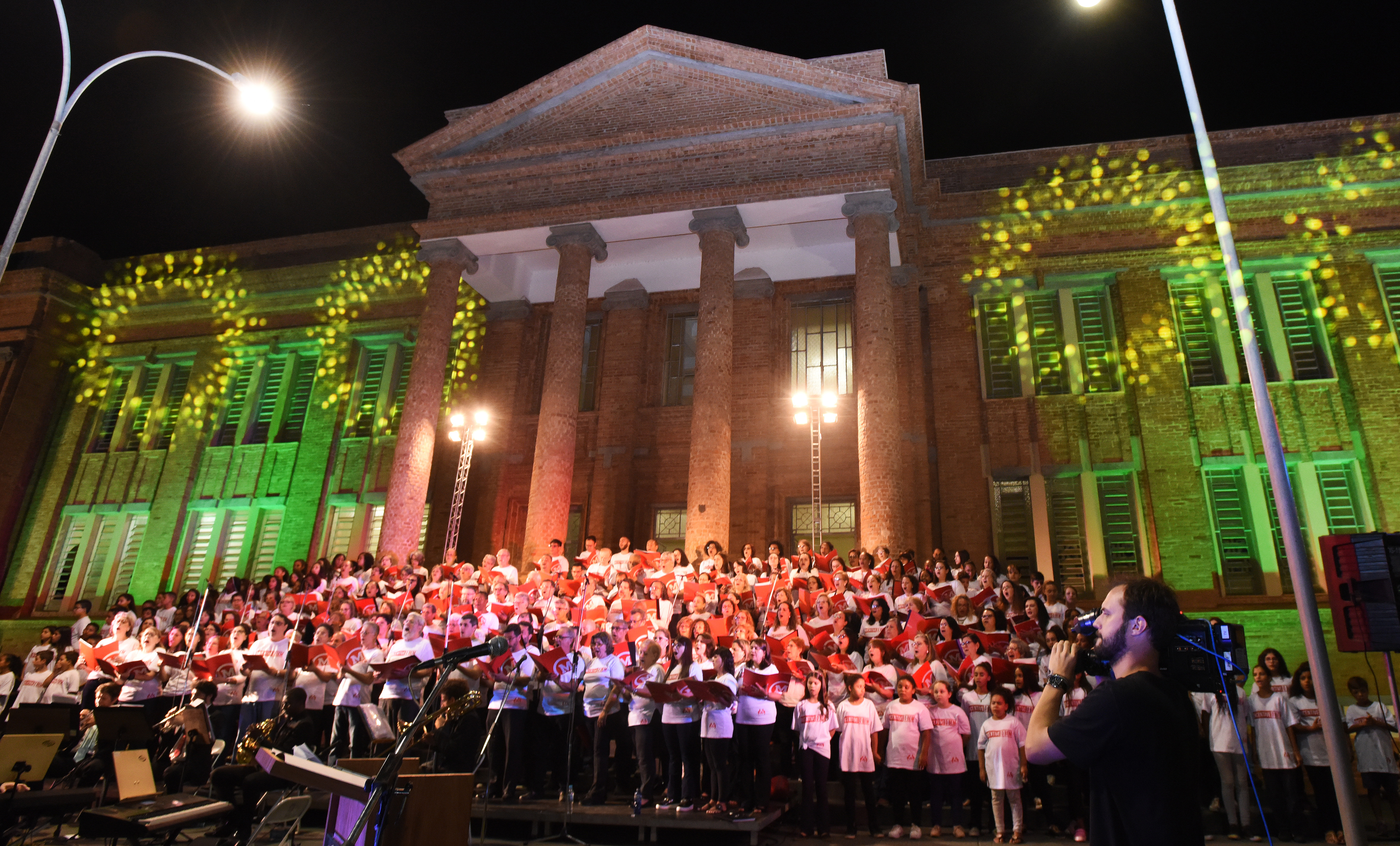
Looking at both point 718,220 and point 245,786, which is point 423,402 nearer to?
point 718,220

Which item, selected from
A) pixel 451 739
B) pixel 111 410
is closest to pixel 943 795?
pixel 451 739

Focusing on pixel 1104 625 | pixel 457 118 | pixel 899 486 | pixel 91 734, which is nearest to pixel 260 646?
pixel 91 734

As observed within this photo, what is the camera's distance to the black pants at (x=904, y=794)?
8672 mm

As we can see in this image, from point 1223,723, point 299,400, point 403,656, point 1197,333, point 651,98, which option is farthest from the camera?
point 299,400

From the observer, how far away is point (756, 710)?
880 centimetres

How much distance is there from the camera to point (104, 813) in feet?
23.3

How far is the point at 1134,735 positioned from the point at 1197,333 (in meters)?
17.7

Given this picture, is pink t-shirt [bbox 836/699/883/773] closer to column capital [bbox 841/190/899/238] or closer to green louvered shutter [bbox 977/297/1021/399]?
column capital [bbox 841/190/899/238]

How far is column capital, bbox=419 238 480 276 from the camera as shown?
18812 mm

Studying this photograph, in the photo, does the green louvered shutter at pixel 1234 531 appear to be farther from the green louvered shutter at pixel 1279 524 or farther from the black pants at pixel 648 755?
Answer: the black pants at pixel 648 755

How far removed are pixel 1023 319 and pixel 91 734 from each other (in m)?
18.1

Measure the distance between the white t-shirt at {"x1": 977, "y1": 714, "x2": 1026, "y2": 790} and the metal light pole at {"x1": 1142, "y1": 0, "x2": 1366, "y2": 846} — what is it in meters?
2.59

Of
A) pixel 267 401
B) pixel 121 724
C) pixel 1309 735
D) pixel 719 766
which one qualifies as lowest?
pixel 719 766

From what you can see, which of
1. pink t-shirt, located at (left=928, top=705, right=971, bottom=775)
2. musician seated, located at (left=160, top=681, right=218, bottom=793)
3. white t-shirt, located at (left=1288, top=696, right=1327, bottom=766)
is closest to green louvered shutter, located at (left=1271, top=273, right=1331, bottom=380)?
white t-shirt, located at (left=1288, top=696, right=1327, bottom=766)
